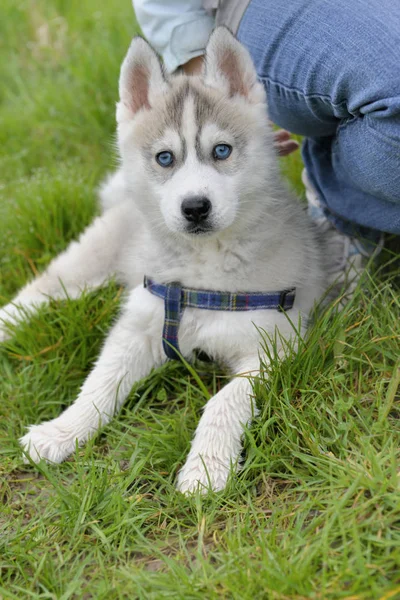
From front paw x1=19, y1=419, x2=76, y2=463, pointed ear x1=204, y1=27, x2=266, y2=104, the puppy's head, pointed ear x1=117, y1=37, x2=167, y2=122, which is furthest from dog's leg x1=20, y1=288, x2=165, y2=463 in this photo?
pointed ear x1=204, y1=27, x2=266, y2=104

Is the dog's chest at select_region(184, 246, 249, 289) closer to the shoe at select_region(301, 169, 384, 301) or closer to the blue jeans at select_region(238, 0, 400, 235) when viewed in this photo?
the shoe at select_region(301, 169, 384, 301)

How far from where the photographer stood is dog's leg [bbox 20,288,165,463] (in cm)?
254

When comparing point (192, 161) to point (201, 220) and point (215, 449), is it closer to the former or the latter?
point (201, 220)

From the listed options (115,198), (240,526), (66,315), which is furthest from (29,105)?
(240,526)

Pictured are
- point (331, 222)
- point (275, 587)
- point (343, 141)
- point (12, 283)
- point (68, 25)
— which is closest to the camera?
point (275, 587)

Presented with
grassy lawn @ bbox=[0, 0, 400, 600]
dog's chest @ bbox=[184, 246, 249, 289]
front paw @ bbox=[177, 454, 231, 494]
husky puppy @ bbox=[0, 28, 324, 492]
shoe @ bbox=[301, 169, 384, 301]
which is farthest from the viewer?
shoe @ bbox=[301, 169, 384, 301]

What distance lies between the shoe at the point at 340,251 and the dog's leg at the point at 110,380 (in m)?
0.82

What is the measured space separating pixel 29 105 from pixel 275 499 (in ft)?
13.0

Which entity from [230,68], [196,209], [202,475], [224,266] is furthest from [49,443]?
[230,68]

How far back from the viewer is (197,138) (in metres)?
2.39

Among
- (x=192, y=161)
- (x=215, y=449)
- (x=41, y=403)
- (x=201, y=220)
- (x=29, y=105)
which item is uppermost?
(x=192, y=161)

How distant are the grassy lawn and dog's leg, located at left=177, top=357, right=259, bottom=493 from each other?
0.18 ft

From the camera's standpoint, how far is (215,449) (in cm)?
226

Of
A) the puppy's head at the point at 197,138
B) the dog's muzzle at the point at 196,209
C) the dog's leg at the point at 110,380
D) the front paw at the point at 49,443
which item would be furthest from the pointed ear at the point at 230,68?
the front paw at the point at 49,443
